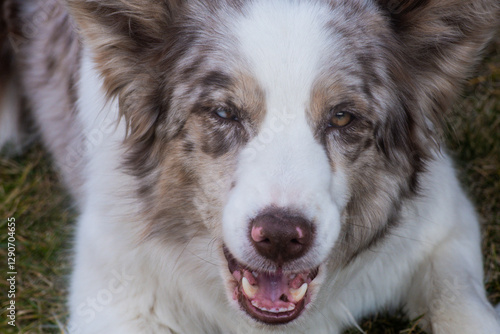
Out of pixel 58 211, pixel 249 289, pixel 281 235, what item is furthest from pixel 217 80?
pixel 58 211

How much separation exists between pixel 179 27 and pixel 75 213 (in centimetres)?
198

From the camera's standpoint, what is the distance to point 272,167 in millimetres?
2816

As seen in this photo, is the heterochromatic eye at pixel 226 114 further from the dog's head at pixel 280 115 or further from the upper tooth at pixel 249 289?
the upper tooth at pixel 249 289

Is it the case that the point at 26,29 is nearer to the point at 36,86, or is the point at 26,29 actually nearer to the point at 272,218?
the point at 36,86

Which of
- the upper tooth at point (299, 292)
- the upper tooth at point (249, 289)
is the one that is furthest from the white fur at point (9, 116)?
the upper tooth at point (299, 292)

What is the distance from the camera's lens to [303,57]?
9.66ft

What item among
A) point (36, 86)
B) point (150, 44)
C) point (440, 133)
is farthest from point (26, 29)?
point (440, 133)

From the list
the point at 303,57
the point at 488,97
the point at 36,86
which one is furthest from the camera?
the point at 488,97

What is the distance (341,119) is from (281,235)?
64cm

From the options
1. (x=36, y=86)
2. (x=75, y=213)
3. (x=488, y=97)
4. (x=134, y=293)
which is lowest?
(x=75, y=213)

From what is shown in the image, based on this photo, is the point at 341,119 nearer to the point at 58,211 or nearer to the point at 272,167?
the point at 272,167

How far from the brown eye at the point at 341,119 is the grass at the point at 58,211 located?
1.30 m

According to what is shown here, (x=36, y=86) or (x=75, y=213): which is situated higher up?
(x=36, y=86)

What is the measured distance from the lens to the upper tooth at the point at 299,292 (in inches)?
121
